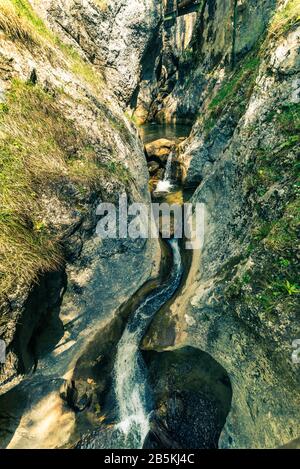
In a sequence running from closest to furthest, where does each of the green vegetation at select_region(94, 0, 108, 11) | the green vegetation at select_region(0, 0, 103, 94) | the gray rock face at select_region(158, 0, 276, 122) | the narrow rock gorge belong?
the narrow rock gorge < the green vegetation at select_region(0, 0, 103, 94) < the green vegetation at select_region(94, 0, 108, 11) < the gray rock face at select_region(158, 0, 276, 122)

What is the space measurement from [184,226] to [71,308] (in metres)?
6.07

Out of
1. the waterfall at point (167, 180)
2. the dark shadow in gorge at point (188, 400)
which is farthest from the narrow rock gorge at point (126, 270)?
the waterfall at point (167, 180)

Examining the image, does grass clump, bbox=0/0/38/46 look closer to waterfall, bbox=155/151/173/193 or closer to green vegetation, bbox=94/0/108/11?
green vegetation, bbox=94/0/108/11

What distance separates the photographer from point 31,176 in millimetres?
7102

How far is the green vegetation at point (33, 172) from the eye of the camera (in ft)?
19.4

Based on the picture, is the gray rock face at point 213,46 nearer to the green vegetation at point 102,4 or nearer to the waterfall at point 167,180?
the waterfall at point 167,180

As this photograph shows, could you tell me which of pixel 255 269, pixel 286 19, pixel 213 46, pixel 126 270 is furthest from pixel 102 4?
pixel 255 269

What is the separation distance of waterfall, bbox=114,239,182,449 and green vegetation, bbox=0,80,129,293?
3803mm

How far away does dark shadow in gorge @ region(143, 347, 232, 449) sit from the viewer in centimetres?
761

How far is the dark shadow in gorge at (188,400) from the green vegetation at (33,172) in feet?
16.6

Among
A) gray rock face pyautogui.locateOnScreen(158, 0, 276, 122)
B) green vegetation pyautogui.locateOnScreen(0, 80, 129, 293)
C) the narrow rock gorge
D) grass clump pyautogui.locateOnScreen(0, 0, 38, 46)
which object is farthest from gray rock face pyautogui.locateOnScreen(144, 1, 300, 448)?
grass clump pyautogui.locateOnScreen(0, 0, 38, 46)

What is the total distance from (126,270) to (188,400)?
4663 mm

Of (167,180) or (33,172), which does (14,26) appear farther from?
(167,180)

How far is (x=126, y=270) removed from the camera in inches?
386
